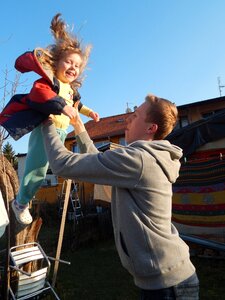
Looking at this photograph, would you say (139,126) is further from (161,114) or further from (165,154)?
(165,154)

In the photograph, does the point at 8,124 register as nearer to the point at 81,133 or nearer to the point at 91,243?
the point at 81,133

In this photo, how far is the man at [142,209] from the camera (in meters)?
1.71

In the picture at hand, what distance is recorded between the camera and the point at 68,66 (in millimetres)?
2338

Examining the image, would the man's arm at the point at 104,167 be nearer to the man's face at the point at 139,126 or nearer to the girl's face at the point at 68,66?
the man's face at the point at 139,126

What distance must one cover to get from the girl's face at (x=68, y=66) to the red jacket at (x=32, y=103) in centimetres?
14

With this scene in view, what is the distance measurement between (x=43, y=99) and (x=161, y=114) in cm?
69

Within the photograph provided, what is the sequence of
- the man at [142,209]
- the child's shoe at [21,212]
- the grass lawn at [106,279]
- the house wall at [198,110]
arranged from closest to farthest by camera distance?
the man at [142,209] < the child's shoe at [21,212] < the grass lawn at [106,279] < the house wall at [198,110]

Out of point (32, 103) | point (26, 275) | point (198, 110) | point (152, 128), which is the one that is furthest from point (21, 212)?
point (198, 110)

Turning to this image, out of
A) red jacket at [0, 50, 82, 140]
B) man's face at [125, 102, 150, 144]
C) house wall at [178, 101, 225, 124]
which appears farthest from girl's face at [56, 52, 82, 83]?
house wall at [178, 101, 225, 124]

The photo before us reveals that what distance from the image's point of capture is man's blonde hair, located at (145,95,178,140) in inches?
77.9

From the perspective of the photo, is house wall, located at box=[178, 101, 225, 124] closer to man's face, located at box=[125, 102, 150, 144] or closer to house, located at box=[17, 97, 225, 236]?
house, located at box=[17, 97, 225, 236]

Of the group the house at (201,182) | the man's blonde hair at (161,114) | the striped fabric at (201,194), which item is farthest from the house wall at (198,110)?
the man's blonde hair at (161,114)

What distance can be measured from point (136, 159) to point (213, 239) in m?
5.20

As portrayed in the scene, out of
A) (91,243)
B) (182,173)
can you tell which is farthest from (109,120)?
(182,173)
